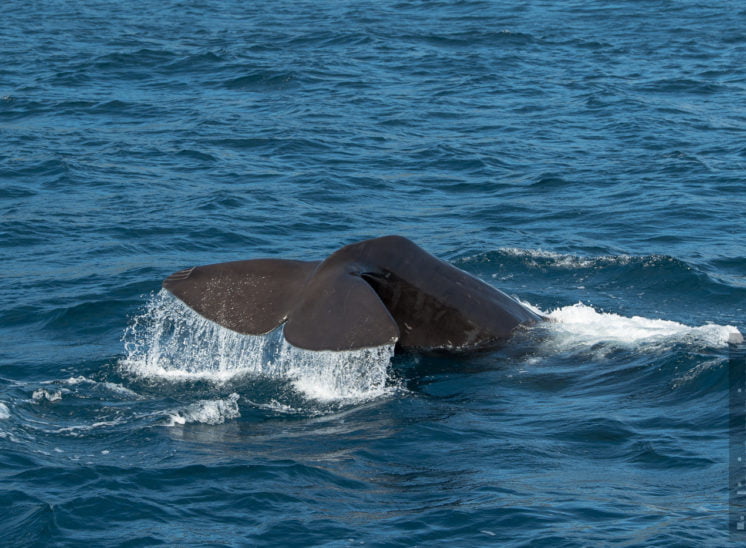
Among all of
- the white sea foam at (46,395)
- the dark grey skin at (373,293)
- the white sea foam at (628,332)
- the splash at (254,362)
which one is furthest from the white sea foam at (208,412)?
the white sea foam at (628,332)

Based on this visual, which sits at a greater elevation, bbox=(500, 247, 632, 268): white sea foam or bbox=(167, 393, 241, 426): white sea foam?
bbox=(167, 393, 241, 426): white sea foam

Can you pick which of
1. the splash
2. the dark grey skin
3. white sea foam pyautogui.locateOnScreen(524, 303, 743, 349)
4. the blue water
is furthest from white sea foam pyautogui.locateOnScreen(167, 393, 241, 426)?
white sea foam pyautogui.locateOnScreen(524, 303, 743, 349)

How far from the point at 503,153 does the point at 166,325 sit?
29.4 ft

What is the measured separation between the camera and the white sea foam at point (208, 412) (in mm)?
8844

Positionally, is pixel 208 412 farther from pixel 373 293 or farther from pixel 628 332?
pixel 628 332

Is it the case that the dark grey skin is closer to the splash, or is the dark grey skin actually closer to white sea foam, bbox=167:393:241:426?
the splash

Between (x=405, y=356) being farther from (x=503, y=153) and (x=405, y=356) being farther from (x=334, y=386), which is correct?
(x=503, y=153)

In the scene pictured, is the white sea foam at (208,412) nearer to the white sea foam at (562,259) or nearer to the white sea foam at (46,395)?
the white sea foam at (46,395)

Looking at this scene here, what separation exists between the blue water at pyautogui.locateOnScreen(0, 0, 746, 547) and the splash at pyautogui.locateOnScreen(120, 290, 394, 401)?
0.03 meters

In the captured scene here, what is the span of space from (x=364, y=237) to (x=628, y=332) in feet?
17.2

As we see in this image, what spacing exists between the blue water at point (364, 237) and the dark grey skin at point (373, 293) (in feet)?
0.87

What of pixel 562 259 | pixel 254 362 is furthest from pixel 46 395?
pixel 562 259

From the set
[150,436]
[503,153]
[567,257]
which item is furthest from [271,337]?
[503,153]

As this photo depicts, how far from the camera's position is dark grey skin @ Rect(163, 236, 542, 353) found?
8656 mm
